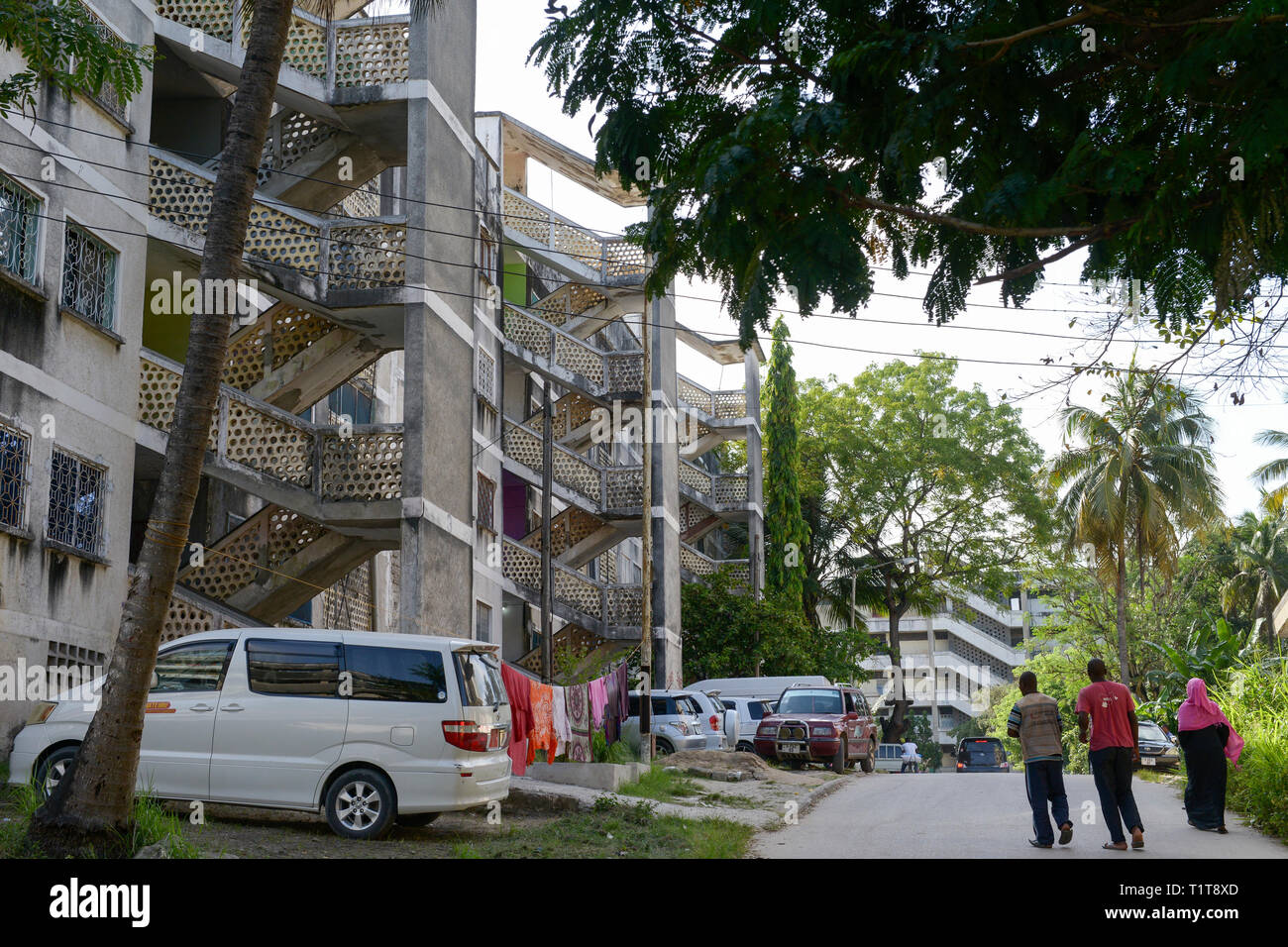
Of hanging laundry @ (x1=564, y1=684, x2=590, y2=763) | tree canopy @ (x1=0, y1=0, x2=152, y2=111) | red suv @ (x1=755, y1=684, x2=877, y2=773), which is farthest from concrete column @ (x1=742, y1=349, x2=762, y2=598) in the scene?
tree canopy @ (x1=0, y1=0, x2=152, y2=111)

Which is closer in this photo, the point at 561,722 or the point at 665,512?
the point at 561,722

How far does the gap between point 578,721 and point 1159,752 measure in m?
16.6

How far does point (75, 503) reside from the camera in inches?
653

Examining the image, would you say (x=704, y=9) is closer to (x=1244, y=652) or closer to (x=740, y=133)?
(x=740, y=133)

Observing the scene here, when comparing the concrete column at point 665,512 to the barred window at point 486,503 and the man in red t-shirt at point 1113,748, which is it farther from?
the man in red t-shirt at point 1113,748

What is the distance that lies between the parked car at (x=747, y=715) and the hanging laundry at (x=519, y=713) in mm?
16293

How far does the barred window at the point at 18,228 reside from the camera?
1536 centimetres

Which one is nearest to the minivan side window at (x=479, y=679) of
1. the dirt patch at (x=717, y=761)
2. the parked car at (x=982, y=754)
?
the dirt patch at (x=717, y=761)

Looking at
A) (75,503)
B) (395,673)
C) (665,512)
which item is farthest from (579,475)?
(395,673)

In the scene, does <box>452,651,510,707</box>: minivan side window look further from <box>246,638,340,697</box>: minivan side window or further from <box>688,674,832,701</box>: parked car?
<box>688,674,832,701</box>: parked car

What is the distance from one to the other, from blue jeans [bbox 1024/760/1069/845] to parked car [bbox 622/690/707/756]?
13.8 metres

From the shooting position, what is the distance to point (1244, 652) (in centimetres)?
2500

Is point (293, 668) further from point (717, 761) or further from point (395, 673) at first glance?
point (717, 761)
